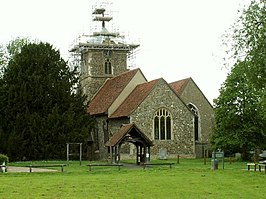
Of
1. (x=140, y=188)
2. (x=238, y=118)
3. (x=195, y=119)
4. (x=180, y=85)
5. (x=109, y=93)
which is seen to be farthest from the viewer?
(x=180, y=85)

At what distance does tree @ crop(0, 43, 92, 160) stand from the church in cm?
466

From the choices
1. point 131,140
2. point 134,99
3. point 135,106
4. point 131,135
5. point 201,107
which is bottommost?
point 131,140

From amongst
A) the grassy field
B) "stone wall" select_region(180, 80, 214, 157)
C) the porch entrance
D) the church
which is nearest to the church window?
the church

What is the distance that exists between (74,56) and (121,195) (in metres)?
53.8

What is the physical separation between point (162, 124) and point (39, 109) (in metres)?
11.9

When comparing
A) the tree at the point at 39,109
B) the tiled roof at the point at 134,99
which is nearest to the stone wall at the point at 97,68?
the tiled roof at the point at 134,99

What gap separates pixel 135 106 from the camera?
55219 mm

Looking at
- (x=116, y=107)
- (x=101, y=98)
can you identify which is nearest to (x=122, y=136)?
(x=116, y=107)

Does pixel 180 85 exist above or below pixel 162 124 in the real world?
above

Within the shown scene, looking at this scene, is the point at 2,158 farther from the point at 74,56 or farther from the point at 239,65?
the point at 74,56

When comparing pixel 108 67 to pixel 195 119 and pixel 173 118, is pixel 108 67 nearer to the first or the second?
pixel 195 119

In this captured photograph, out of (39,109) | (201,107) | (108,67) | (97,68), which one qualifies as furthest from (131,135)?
(108,67)

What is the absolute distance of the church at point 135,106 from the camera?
184 feet

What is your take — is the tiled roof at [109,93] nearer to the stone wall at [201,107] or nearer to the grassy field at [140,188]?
A: the stone wall at [201,107]
